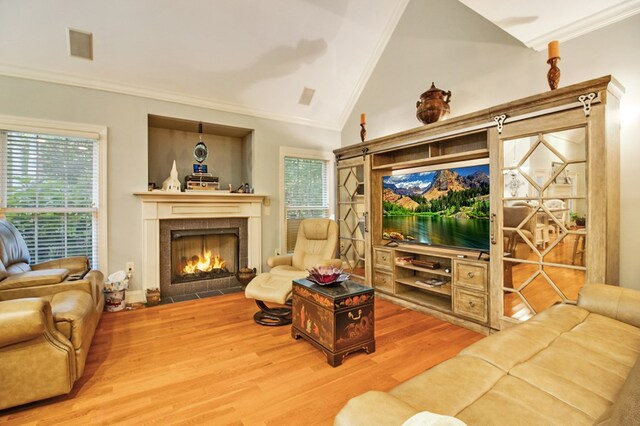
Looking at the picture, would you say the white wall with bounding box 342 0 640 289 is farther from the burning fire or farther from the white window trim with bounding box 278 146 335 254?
the burning fire

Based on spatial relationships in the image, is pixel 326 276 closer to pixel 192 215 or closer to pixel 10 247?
pixel 192 215

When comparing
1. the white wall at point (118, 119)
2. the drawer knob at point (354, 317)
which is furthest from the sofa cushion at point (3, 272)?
the drawer knob at point (354, 317)

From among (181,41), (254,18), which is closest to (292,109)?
(254,18)

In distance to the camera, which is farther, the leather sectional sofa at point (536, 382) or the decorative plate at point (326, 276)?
the decorative plate at point (326, 276)

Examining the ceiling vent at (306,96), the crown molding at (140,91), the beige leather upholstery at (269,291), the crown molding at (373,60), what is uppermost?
the crown molding at (373,60)

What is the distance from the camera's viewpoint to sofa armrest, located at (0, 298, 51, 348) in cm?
162

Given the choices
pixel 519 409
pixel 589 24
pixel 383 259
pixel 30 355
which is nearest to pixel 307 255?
pixel 383 259

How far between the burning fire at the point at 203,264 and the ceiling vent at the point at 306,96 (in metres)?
2.60

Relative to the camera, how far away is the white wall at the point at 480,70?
2324mm

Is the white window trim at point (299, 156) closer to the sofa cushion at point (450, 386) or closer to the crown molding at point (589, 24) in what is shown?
the crown molding at point (589, 24)

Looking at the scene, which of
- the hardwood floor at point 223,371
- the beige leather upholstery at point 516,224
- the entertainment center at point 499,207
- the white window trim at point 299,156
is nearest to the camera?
the hardwood floor at point 223,371

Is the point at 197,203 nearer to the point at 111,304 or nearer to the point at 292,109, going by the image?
the point at 111,304

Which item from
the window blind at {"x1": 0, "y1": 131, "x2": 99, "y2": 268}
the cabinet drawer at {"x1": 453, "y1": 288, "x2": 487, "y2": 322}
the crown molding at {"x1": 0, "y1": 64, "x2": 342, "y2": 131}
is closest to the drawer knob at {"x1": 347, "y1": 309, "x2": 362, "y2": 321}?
the cabinet drawer at {"x1": 453, "y1": 288, "x2": 487, "y2": 322}

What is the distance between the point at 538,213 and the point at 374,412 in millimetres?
2267
